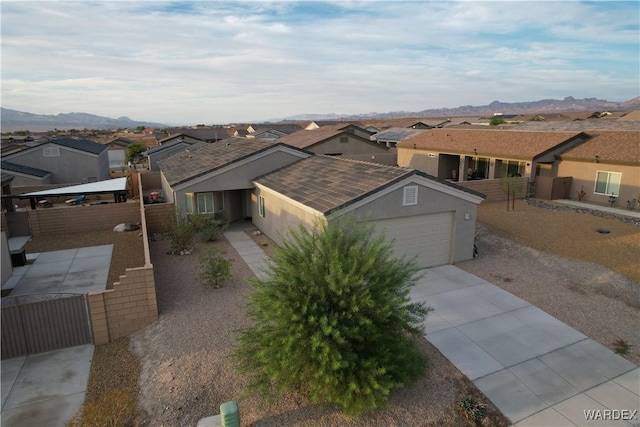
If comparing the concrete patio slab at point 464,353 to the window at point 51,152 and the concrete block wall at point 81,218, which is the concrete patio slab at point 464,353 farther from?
the window at point 51,152

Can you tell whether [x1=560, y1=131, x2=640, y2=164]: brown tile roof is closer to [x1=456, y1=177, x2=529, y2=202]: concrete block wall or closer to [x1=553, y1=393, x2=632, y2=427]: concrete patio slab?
[x1=456, y1=177, x2=529, y2=202]: concrete block wall

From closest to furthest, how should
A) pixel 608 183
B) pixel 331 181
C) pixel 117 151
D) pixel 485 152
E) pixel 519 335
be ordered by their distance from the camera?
pixel 519 335
pixel 331 181
pixel 608 183
pixel 485 152
pixel 117 151

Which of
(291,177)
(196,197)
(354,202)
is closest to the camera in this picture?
(354,202)

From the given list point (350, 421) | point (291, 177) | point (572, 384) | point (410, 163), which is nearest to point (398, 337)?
point (350, 421)

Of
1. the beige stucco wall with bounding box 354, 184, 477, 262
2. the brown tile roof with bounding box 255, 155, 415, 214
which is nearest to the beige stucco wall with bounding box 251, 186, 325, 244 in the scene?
the brown tile roof with bounding box 255, 155, 415, 214

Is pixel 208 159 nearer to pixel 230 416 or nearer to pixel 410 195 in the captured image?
pixel 410 195

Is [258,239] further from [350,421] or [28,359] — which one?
[350,421]

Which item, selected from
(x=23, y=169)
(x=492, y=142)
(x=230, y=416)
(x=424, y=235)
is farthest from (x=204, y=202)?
(x=492, y=142)
